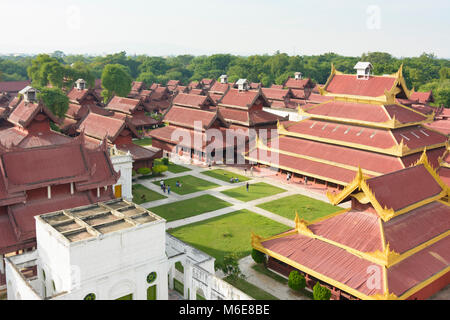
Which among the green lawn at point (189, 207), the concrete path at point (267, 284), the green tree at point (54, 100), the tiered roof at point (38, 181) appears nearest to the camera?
the concrete path at point (267, 284)

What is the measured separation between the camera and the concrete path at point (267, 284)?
82.0ft

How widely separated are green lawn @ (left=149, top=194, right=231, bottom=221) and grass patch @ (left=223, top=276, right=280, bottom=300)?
40.8ft

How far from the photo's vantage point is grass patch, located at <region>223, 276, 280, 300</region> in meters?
24.8

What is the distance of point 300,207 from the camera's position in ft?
132

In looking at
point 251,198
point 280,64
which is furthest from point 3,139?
point 280,64

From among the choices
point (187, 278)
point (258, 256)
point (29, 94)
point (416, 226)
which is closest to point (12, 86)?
point (29, 94)

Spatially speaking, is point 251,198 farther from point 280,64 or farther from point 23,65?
point 23,65

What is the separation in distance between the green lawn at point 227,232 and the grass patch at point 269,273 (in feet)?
6.35

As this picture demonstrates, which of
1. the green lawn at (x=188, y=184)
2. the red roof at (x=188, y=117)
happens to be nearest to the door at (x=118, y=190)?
the green lawn at (x=188, y=184)

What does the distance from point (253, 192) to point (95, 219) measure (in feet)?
78.5

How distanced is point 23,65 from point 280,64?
10025 cm

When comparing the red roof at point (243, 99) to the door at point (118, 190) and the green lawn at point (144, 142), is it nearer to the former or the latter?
the green lawn at point (144, 142)

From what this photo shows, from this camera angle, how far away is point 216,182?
48750mm

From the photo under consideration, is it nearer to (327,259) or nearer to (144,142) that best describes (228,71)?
(144,142)
